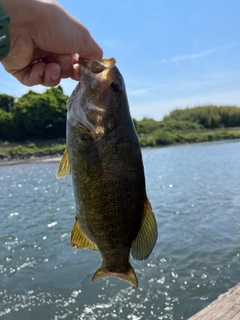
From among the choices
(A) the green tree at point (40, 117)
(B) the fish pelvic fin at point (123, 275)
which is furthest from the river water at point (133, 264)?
(A) the green tree at point (40, 117)

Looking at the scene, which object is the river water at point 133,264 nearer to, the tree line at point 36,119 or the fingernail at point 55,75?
the fingernail at point 55,75

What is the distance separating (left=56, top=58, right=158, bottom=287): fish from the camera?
100 inches

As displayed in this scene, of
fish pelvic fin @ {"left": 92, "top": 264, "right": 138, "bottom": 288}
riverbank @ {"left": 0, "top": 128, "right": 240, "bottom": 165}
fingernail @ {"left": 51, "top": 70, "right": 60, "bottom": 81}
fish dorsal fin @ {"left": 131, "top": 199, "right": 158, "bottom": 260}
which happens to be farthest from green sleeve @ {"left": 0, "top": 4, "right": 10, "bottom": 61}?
riverbank @ {"left": 0, "top": 128, "right": 240, "bottom": 165}

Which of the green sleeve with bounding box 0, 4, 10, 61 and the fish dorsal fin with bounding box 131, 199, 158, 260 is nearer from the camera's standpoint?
the green sleeve with bounding box 0, 4, 10, 61

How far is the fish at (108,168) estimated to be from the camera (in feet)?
8.34

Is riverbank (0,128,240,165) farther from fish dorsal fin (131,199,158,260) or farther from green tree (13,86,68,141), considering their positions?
fish dorsal fin (131,199,158,260)

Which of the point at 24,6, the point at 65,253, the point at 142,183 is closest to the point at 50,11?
the point at 24,6

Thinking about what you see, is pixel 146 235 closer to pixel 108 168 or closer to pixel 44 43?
pixel 108 168

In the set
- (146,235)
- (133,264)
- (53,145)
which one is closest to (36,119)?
(53,145)

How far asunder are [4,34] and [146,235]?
5.65ft

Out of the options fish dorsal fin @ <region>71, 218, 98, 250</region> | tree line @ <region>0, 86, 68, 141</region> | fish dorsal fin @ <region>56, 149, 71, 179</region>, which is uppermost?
tree line @ <region>0, 86, 68, 141</region>

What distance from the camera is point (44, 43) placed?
9.38ft

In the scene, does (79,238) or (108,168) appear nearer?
(108,168)

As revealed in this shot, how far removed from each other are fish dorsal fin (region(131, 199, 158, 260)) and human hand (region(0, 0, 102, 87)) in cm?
135
